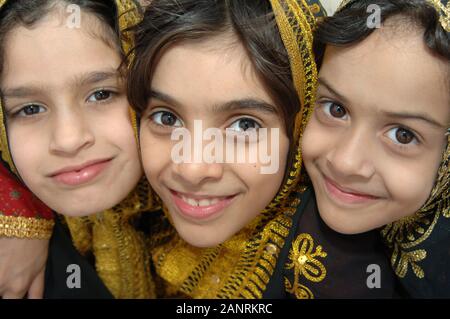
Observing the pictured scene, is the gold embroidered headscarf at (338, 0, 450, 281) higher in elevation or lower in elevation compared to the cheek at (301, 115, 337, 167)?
lower

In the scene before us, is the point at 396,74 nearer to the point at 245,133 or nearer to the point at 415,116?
the point at 415,116

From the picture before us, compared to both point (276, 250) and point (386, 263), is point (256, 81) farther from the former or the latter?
point (386, 263)

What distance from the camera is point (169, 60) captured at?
980mm

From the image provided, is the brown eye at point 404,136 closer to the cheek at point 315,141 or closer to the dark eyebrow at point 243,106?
the cheek at point 315,141

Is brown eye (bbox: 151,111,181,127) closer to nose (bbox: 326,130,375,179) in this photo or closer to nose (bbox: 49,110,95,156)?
nose (bbox: 49,110,95,156)

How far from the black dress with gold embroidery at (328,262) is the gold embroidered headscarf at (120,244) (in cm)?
44

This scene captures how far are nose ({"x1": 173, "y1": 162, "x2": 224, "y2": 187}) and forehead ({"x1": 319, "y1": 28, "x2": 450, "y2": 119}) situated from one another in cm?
30

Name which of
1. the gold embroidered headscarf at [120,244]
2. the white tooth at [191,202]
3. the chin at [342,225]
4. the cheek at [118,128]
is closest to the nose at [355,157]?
the chin at [342,225]

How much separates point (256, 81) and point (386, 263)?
0.58 metres

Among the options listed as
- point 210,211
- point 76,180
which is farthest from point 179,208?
point 76,180

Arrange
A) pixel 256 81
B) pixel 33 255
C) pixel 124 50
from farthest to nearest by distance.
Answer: pixel 33 255 < pixel 124 50 < pixel 256 81

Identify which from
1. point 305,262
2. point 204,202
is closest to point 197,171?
point 204,202

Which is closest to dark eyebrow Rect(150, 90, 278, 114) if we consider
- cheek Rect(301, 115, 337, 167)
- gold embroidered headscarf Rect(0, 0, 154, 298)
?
cheek Rect(301, 115, 337, 167)

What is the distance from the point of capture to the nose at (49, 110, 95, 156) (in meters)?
1.03
